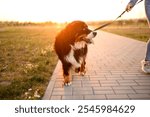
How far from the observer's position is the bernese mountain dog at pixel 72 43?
539 cm

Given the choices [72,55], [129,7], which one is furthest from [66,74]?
[129,7]

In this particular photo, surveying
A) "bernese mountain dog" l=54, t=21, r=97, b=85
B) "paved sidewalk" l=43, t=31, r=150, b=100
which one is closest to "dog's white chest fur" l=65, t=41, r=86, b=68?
"bernese mountain dog" l=54, t=21, r=97, b=85

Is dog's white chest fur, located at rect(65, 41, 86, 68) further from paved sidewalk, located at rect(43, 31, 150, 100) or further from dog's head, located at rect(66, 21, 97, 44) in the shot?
paved sidewalk, located at rect(43, 31, 150, 100)

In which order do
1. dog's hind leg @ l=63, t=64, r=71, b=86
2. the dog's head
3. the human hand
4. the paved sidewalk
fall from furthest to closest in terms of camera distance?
1. the human hand
2. dog's hind leg @ l=63, t=64, r=71, b=86
3. the dog's head
4. the paved sidewalk

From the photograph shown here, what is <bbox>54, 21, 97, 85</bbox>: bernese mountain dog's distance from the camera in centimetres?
539

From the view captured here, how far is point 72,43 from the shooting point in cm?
548

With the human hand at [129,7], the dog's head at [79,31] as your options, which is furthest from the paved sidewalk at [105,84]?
the human hand at [129,7]

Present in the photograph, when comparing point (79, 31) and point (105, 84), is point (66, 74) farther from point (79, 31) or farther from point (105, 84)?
point (79, 31)

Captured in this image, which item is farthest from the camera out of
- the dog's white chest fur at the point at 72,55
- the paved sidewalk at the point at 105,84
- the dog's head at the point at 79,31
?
the dog's white chest fur at the point at 72,55

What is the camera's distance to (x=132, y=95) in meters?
5.23

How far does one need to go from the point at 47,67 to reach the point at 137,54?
3.92m

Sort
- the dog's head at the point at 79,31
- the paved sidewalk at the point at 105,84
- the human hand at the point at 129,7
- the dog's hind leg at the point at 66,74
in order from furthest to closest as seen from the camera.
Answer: the human hand at the point at 129,7, the dog's hind leg at the point at 66,74, the dog's head at the point at 79,31, the paved sidewalk at the point at 105,84

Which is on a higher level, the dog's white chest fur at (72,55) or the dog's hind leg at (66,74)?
the dog's white chest fur at (72,55)

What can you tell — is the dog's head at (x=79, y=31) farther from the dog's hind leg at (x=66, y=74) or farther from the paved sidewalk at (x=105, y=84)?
the paved sidewalk at (x=105, y=84)
